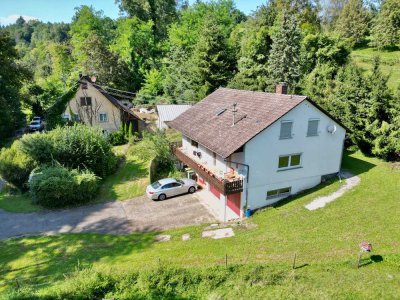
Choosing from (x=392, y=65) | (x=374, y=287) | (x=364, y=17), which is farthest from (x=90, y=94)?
(x=364, y=17)

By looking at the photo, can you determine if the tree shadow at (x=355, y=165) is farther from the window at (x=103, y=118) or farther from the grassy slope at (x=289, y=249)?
the window at (x=103, y=118)

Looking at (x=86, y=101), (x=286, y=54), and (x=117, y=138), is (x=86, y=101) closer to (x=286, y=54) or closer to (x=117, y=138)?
(x=117, y=138)

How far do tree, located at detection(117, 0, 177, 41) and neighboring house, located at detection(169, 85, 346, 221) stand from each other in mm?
56570

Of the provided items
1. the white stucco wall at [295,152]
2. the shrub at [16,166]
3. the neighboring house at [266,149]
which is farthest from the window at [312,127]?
the shrub at [16,166]

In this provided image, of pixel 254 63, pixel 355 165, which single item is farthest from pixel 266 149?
pixel 254 63

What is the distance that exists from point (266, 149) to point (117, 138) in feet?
85.2

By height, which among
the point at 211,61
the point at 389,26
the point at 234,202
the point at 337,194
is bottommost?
the point at 234,202

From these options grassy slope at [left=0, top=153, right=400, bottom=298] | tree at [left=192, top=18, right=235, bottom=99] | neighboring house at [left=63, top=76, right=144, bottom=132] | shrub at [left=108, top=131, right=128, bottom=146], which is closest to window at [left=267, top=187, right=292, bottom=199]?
grassy slope at [left=0, top=153, right=400, bottom=298]

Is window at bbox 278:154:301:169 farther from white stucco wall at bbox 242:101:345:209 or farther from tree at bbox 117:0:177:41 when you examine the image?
tree at bbox 117:0:177:41

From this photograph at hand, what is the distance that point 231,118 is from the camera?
A: 74.5 ft

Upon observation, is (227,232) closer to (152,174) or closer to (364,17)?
(152,174)

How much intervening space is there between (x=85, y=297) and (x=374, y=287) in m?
12.7

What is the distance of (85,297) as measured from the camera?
41.0 feet

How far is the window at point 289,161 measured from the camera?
21.0 metres
